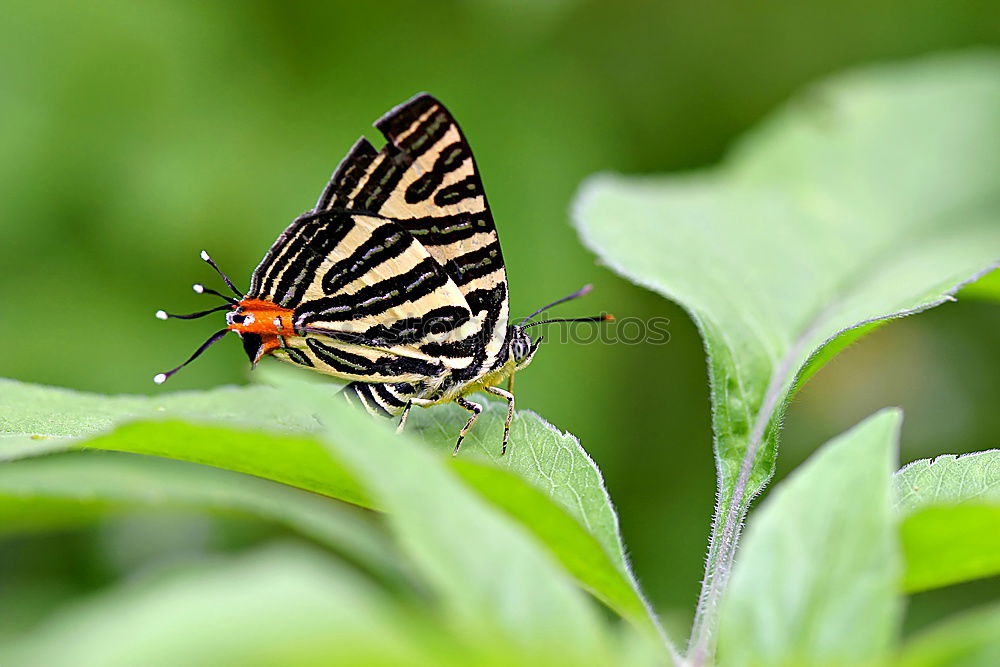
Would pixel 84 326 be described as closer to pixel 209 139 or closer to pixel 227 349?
pixel 227 349

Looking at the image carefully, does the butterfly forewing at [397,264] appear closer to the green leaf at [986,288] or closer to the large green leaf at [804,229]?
the large green leaf at [804,229]

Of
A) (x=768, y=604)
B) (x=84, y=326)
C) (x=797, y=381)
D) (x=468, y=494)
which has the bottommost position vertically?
(x=768, y=604)

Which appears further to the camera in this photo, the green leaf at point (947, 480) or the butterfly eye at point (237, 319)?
the butterfly eye at point (237, 319)

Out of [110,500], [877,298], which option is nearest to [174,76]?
[877,298]

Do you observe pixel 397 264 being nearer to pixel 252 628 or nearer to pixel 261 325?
pixel 261 325

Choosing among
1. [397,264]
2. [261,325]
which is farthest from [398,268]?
[261,325]

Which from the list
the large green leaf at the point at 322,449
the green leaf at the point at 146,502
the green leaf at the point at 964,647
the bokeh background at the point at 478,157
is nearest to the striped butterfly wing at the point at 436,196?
the large green leaf at the point at 322,449
